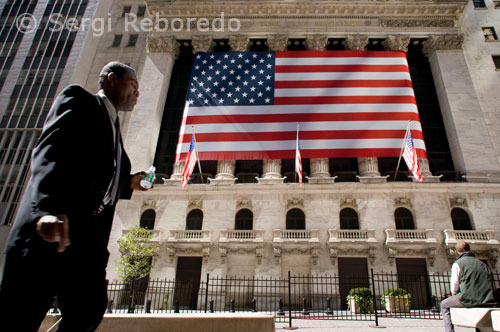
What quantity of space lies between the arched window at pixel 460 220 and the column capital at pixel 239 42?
21.9 meters

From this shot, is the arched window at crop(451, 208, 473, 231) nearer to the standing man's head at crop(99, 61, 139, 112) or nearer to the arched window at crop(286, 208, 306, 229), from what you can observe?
the arched window at crop(286, 208, 306, 229)

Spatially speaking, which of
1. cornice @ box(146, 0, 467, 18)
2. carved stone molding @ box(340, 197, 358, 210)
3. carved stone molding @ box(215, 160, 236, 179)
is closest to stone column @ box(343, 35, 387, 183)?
carved stone molding @ box(340, 197, 358, 210)

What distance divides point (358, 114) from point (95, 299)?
23.0 meters

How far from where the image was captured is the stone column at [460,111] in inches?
877

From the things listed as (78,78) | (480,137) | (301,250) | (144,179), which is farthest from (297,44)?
(144,179)

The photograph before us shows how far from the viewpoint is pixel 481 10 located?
29703mm

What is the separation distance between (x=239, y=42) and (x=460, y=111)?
19.8 meters

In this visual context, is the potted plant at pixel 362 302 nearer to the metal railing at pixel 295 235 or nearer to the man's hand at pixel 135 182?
the metal railing at pixel 295 235

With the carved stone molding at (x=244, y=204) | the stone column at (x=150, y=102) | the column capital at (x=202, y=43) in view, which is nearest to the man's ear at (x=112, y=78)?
the carved stone molding at (x=244, y=204)

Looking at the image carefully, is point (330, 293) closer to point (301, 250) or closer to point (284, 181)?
point (301, 250)

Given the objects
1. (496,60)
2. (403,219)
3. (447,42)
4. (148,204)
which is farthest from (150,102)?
(496,60)

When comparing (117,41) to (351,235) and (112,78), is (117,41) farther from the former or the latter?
(112,78)

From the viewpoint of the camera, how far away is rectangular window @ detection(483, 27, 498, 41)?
2837cm

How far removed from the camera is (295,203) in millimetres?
21953
